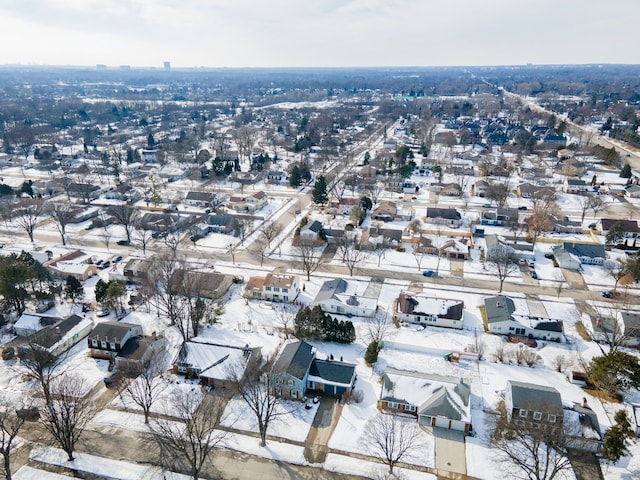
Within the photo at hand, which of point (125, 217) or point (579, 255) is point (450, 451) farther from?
point (125, 217)

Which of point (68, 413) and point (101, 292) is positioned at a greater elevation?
point (68, 413)

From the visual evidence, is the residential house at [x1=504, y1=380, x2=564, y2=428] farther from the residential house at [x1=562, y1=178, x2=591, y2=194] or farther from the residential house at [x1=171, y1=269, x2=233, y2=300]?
the residential house at [x1=562, y1=178, x2=591, y2=194]

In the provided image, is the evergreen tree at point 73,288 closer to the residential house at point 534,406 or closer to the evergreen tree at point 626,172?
the residential house at point 534,406

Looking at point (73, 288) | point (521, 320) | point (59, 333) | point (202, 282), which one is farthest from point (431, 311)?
point (73, 288)

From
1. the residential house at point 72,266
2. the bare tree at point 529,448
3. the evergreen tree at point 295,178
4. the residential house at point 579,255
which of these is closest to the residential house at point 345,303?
the bare tree at point 529,448

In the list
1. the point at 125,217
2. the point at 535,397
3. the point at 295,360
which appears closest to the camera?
the point at 535,397

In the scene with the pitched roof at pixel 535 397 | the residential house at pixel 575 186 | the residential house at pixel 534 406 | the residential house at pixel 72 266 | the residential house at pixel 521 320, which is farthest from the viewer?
the residential house at pixel 575 186
